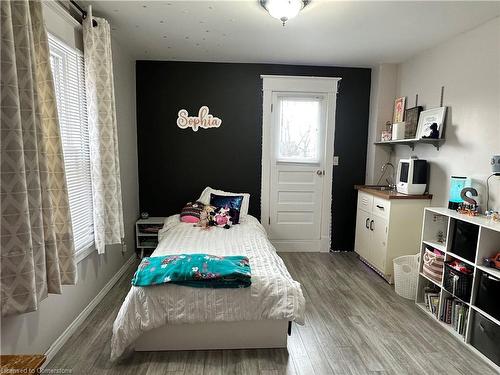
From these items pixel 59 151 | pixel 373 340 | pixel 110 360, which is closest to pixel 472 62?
pixel 373 340

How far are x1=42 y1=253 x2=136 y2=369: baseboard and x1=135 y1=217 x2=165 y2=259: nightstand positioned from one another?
374mm

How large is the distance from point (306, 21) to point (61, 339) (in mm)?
3117

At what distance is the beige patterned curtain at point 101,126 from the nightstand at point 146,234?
1169 mm

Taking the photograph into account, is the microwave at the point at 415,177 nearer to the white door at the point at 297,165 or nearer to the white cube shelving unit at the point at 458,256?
the white cube shelving unit at the point at 458,256

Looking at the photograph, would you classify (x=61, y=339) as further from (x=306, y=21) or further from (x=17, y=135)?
(x=306, y=21)

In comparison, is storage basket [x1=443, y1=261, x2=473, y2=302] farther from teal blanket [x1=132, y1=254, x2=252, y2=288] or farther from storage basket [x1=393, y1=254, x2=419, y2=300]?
teal blanket [x1=132, y1=254, x2=252, y2=288]

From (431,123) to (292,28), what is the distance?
1743 millimetres

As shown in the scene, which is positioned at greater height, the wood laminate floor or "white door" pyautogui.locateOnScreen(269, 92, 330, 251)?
"white door" pyautogui.locateOnScreen(269, 92, 330, 251)

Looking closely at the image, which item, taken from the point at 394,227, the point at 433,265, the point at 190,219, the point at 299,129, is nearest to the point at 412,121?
the point at 394,227

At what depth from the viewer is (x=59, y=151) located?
1.78 m

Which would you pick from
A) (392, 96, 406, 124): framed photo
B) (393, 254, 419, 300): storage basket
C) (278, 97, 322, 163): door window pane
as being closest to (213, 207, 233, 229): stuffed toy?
(278, 97, 322, 163): door window pane

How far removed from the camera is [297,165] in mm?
4102

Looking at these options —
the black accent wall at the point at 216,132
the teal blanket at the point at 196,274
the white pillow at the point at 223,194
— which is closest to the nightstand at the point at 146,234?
the black accent wall at the point at 216,132

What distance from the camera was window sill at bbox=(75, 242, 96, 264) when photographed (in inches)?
89.7
